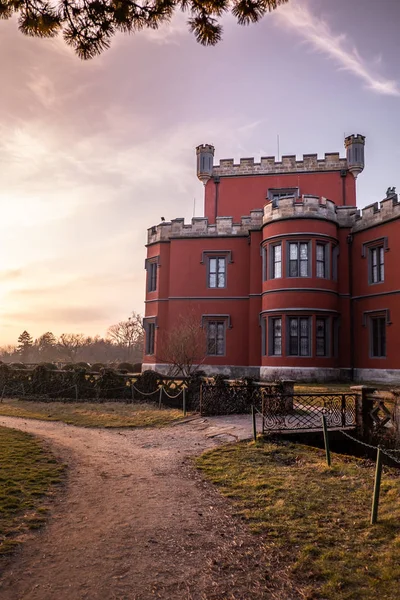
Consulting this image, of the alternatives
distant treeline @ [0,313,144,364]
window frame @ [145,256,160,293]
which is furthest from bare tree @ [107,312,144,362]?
window frame @ [145,256,160,293]

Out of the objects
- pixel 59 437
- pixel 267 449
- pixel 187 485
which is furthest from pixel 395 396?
pixel 59 437

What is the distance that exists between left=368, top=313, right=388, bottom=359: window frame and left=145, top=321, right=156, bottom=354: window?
12160mm

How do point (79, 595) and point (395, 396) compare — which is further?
point (395, 396)

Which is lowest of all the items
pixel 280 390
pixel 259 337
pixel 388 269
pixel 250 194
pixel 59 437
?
pixel 59 437

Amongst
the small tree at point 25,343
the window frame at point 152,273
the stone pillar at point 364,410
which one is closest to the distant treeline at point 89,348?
the small tree at point 25,343

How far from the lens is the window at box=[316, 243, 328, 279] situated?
22.6 meters

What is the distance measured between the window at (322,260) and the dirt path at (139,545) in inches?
611

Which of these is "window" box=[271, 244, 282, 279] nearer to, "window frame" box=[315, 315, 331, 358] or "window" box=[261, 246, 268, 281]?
"window" box=[261, 246, 268, 281]

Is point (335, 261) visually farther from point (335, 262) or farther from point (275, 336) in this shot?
point (275, 336)

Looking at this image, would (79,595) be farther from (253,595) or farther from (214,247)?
(214,247)

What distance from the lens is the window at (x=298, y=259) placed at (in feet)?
73.7

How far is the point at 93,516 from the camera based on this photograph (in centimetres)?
630

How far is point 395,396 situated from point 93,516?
773 centimetres

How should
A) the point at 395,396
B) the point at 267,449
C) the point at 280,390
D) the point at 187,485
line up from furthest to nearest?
the point at 280,390
the point at 395,396
the point at 267,449
the point at 187,485
